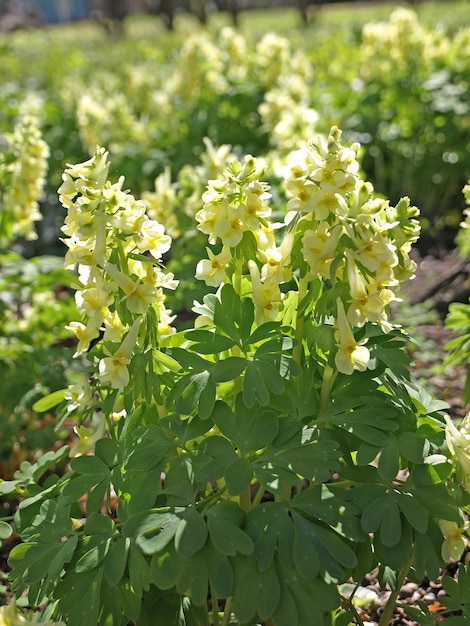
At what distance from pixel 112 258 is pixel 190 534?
2.16ft

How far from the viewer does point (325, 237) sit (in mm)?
1727

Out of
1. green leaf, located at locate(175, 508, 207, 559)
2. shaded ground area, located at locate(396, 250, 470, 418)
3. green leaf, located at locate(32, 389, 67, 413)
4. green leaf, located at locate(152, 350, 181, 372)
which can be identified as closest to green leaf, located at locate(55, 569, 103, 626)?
green leaf, located at locate(175, 508, 207, 559)

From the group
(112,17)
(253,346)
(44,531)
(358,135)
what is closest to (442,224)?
(358,135)

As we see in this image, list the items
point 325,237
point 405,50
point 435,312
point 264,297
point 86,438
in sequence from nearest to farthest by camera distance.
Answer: point 325,237 < point 264,297 < point 86,438 < point 435,312 < point 405,50

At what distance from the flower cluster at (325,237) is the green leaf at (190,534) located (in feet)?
1.50

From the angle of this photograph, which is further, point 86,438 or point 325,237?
point 86,438

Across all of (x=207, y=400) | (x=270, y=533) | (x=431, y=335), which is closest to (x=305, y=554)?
(x=270, y=533)

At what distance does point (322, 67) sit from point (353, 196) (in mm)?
8154

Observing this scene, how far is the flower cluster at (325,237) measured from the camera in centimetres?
166

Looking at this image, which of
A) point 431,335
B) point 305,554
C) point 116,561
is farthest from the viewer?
point 431,335

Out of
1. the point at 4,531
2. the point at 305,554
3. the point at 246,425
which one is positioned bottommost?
the point at 4,531

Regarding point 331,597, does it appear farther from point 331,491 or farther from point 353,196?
point 353,196

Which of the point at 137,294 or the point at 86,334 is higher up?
the point at 137,294

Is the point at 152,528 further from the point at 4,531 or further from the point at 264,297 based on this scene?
the point at 264,297
